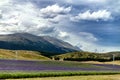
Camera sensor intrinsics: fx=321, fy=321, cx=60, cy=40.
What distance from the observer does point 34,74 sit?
47.2 metres

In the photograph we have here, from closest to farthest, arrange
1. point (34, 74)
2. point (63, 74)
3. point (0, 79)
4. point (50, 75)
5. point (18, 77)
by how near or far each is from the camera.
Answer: point (0, 79), point (18, 77), point (34, 74), point (50, 75), point (63, 74)

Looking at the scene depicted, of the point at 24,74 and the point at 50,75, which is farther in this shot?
the point at 50,75

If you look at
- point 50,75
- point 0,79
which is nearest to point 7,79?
point 0,79

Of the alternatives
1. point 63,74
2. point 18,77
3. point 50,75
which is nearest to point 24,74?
point 18,77

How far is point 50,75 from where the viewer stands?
50.5 meters

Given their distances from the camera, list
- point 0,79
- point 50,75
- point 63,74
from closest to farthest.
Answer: point 0,79 → point 50,75 → point 63,74

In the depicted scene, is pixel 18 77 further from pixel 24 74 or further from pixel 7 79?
pixel 7 79

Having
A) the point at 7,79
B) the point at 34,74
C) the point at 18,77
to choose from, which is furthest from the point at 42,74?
the point at 7,79

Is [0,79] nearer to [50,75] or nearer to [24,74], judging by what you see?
[24,74]

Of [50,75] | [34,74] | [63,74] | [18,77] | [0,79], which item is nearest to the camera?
[0,79]

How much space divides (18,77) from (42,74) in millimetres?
6084

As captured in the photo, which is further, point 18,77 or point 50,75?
point 50,75

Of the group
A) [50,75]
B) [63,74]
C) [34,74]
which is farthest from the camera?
[63,74]

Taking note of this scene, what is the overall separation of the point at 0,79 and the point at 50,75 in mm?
13809
